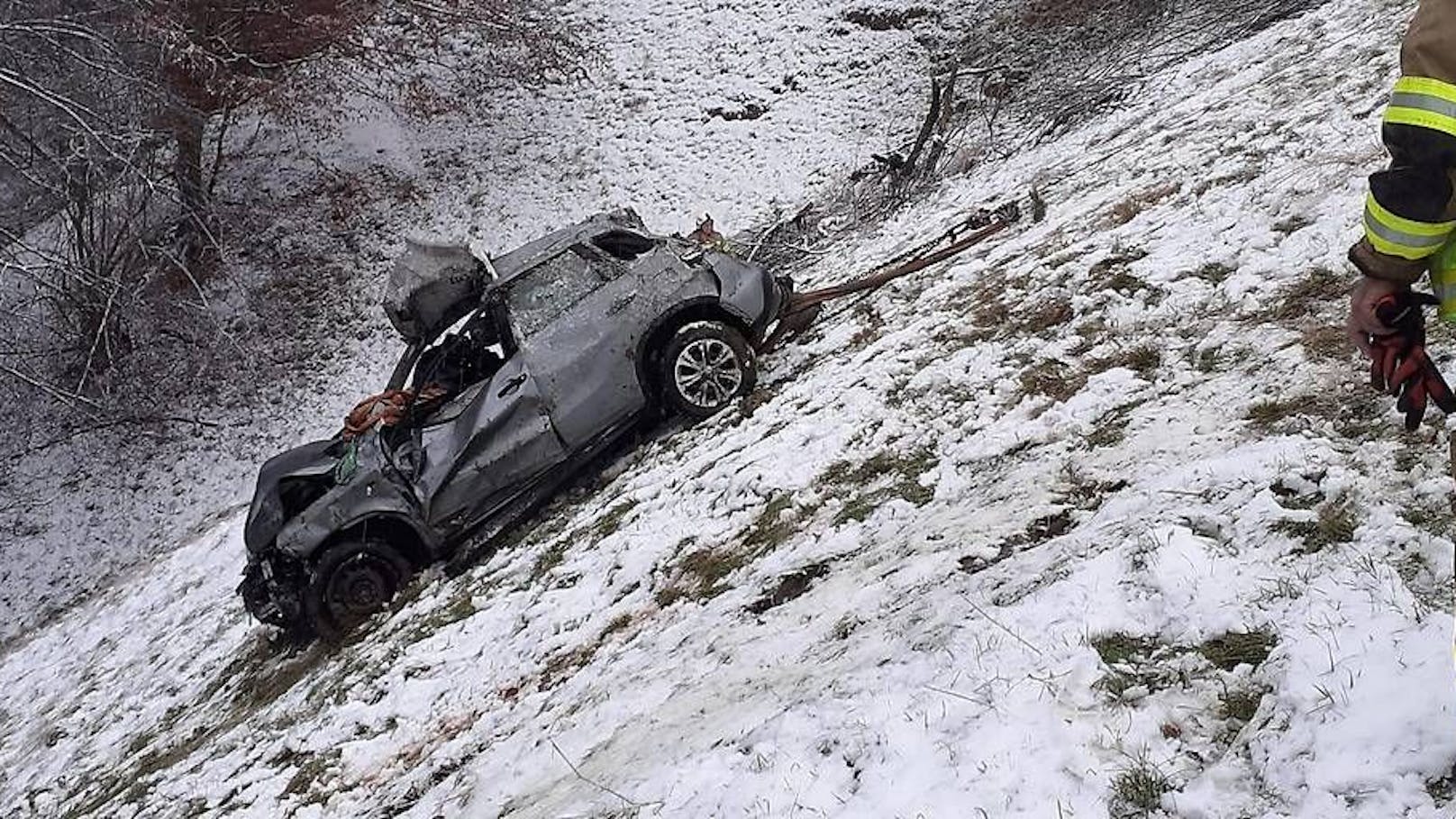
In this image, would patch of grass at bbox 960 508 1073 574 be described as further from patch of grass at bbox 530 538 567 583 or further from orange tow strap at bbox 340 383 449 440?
orange tow strap at bbox 340 383 449 440

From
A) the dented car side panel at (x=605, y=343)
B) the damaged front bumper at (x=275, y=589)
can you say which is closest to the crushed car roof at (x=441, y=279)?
the dented car side panel at (x=605, y=343)

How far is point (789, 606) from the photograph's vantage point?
493 centimetres

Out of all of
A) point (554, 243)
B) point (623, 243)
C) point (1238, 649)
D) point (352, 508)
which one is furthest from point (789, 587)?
point (554, 243)

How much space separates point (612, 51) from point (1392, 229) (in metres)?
18.8

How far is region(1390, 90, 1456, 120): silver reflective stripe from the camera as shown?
217 cm

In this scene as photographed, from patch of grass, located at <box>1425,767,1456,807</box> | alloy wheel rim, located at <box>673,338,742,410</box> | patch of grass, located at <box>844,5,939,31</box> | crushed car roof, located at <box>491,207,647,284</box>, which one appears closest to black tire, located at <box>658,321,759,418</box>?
alloy wheel rim, located at <box>673,338,742,410</box>

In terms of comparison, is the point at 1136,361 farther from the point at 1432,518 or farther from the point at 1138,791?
the point at 1138,791

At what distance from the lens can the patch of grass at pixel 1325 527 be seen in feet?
12.4

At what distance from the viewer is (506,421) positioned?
24.8 ft

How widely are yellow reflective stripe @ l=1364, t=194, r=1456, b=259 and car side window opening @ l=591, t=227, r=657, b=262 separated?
603 centimetres

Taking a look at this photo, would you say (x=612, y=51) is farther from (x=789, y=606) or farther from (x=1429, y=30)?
(x=1429, y=30)

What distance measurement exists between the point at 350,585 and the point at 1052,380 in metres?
4.93

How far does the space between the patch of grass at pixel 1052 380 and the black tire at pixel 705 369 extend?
90.6 inches

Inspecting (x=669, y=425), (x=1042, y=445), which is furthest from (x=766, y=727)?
(x=669, y=425)
